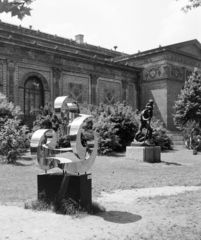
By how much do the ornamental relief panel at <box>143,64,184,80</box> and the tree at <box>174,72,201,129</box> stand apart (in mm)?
5459

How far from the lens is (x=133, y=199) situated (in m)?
8.80

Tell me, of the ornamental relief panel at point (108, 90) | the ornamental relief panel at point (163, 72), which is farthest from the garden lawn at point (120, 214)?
the ornamental relief panel at point (163, 72)

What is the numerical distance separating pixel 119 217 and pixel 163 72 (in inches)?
1282

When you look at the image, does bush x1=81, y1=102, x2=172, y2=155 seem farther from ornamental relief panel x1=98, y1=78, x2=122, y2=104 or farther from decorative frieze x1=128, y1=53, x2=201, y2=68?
decorative frieze x1=128, y1=53, x2=201, y2=68

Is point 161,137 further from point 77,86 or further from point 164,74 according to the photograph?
point 164,74

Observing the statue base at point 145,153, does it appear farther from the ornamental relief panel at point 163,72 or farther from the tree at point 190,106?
the ornamental relief panel at point 163,72

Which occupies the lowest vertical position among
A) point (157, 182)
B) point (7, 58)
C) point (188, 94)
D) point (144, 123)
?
point (157, 182)

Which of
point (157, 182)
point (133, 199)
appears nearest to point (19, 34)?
point (157, 182)

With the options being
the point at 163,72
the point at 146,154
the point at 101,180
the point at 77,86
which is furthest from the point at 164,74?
the point at 101,180

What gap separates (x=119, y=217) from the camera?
684 cm

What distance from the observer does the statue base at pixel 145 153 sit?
60.8 feet

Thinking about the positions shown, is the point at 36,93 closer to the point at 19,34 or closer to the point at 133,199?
the point at 19,34

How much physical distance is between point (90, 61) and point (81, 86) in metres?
2.78

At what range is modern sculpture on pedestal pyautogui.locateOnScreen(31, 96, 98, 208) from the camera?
726 centimetres
